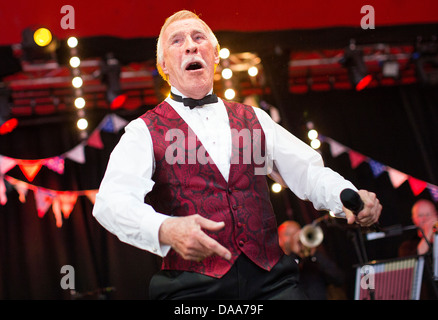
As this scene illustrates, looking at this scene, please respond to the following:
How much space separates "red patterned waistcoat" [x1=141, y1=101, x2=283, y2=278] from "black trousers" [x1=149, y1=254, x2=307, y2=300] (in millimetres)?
18

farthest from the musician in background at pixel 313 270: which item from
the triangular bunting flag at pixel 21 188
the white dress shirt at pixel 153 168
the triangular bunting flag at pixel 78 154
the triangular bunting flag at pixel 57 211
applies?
the white dress shirt at pixel 153 168

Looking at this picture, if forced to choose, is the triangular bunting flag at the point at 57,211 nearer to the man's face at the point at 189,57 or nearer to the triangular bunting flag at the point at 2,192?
the triangular bunting flag at the point at 2,192

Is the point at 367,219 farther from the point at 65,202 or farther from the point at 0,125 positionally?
the point at 65,202

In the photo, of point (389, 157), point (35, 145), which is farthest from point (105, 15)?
point (389, 157)

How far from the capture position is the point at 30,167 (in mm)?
5000

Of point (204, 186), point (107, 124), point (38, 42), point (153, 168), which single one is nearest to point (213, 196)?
point (204, 186)

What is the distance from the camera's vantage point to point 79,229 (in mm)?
5129

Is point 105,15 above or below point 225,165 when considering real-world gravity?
above

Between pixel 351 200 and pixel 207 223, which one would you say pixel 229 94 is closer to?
pixel 351 200

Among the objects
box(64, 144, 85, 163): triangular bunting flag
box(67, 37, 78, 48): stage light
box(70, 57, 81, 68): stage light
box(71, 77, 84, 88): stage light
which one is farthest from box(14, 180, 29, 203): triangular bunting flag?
box(67, 37, 78, 48): stage light

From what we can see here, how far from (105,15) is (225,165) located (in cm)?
283

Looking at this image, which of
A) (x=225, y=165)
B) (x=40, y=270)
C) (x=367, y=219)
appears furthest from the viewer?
(x=40, y=270)

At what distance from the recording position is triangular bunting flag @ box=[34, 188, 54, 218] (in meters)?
5.00
